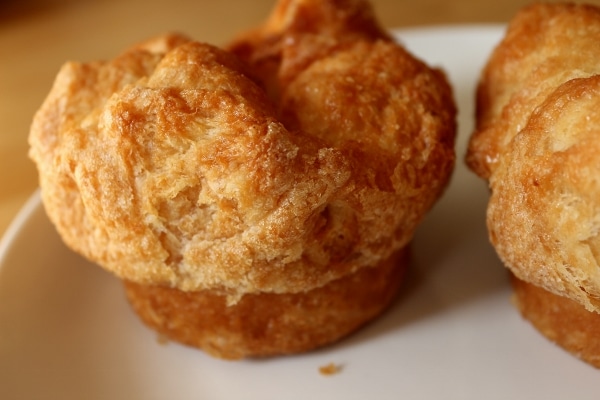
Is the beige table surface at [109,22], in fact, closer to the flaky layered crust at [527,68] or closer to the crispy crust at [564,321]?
the flaky layered crust at [527,68]

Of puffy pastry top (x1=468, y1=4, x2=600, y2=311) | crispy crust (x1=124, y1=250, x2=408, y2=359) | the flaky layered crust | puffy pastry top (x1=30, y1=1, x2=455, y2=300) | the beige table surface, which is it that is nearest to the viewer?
puffy pastry top (x1=468, y1=4, x2=600, y2=311)

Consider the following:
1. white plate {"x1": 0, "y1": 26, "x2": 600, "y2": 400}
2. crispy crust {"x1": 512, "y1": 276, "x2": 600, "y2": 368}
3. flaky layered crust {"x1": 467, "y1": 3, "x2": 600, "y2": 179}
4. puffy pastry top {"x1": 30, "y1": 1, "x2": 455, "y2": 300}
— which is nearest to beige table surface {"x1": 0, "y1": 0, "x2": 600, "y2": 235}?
white plate {"x1": 0, "y1": 26, "x2": 600, "y2": 400}

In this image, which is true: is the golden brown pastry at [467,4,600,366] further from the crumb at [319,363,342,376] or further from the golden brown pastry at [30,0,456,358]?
the crumb at [319,363,342,376]

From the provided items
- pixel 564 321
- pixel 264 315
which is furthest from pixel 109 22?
pixel 564 321

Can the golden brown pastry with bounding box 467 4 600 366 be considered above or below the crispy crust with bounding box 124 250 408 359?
above

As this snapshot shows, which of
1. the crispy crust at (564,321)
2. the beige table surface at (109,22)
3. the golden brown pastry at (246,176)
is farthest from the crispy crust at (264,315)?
the beige table surface at (109,22)

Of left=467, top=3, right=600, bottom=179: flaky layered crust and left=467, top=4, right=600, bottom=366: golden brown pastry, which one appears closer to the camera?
left=467, top=4, right=600, bottom=366: golden brown pastry
